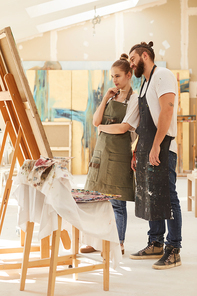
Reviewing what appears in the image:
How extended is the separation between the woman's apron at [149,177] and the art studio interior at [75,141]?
178mm

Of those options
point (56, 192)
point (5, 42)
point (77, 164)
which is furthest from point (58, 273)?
point (77, 164)

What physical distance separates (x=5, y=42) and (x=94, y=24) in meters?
6.08

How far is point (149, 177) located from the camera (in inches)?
84.4

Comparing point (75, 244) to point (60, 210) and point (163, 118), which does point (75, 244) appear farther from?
point (163, 118)

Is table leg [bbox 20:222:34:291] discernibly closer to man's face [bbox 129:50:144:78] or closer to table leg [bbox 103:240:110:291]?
table leg [bbox 103:240:110:291]

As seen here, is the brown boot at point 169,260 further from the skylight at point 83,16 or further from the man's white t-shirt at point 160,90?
the skylight at point 83,16

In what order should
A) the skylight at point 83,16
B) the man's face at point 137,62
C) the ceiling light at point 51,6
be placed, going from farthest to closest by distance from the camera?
the skylight at point 83,16 < the ceiling light at point 51,6 < the man's face at point 137,62

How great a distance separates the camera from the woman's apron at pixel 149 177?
2.11 metres

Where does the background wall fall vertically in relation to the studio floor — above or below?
above

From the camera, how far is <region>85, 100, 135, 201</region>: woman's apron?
2375 millimetres

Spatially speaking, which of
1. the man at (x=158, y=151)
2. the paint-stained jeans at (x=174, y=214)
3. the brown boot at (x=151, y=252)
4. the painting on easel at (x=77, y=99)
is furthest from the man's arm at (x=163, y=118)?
the painting on easel at (x=77, y=99)

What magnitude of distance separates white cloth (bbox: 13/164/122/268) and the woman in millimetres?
482

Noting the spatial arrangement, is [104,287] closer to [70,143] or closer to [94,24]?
[70,143]

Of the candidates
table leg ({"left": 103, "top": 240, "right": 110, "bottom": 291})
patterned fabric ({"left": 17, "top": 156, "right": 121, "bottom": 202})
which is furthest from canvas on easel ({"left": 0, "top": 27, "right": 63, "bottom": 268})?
table leg ({"left": 103, "top": 240, "right": 110, "bottom": 291})
